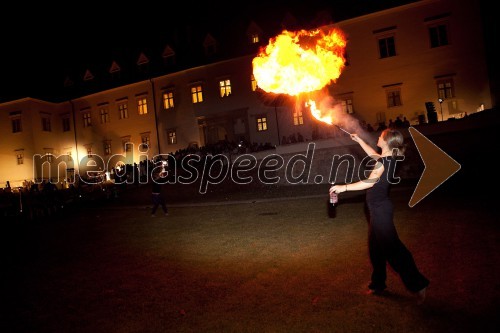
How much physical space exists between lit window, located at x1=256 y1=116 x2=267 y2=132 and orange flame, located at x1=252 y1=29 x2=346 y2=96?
65.5 feet

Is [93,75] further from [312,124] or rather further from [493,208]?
[493,208]

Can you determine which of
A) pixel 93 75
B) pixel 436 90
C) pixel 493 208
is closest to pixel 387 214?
pixel 493 208

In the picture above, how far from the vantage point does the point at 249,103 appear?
2966 centimetres

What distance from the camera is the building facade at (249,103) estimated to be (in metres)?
23.4

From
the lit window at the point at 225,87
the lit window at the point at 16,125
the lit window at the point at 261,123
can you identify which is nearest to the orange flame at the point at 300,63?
the lit window at the point at 261,123

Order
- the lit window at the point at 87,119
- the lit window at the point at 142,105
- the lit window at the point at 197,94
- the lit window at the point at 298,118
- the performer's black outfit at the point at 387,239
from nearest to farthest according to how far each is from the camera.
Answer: the performer's black outfit at the point at 387,239 → the lit window at the point at 298,118 → the lit window at the point at 197,94 → the lit window at the point at 142,105 → the lit window at the point at 87,119

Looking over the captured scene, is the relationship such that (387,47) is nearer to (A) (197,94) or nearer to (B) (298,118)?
(B) (298,118)

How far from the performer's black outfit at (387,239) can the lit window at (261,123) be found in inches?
990

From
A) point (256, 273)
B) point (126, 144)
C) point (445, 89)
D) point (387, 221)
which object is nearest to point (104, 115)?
point (126, 144)

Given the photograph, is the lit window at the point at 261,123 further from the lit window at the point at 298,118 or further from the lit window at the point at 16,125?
the lit window at the point at 16,125

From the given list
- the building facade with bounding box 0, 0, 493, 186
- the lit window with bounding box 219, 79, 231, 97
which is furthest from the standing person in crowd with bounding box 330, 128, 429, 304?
the lit window with bounding box 219, 79, 231, 97

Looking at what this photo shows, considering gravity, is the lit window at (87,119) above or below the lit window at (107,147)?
above

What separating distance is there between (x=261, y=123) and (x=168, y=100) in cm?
1009

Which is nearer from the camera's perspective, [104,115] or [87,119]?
[104,115]
